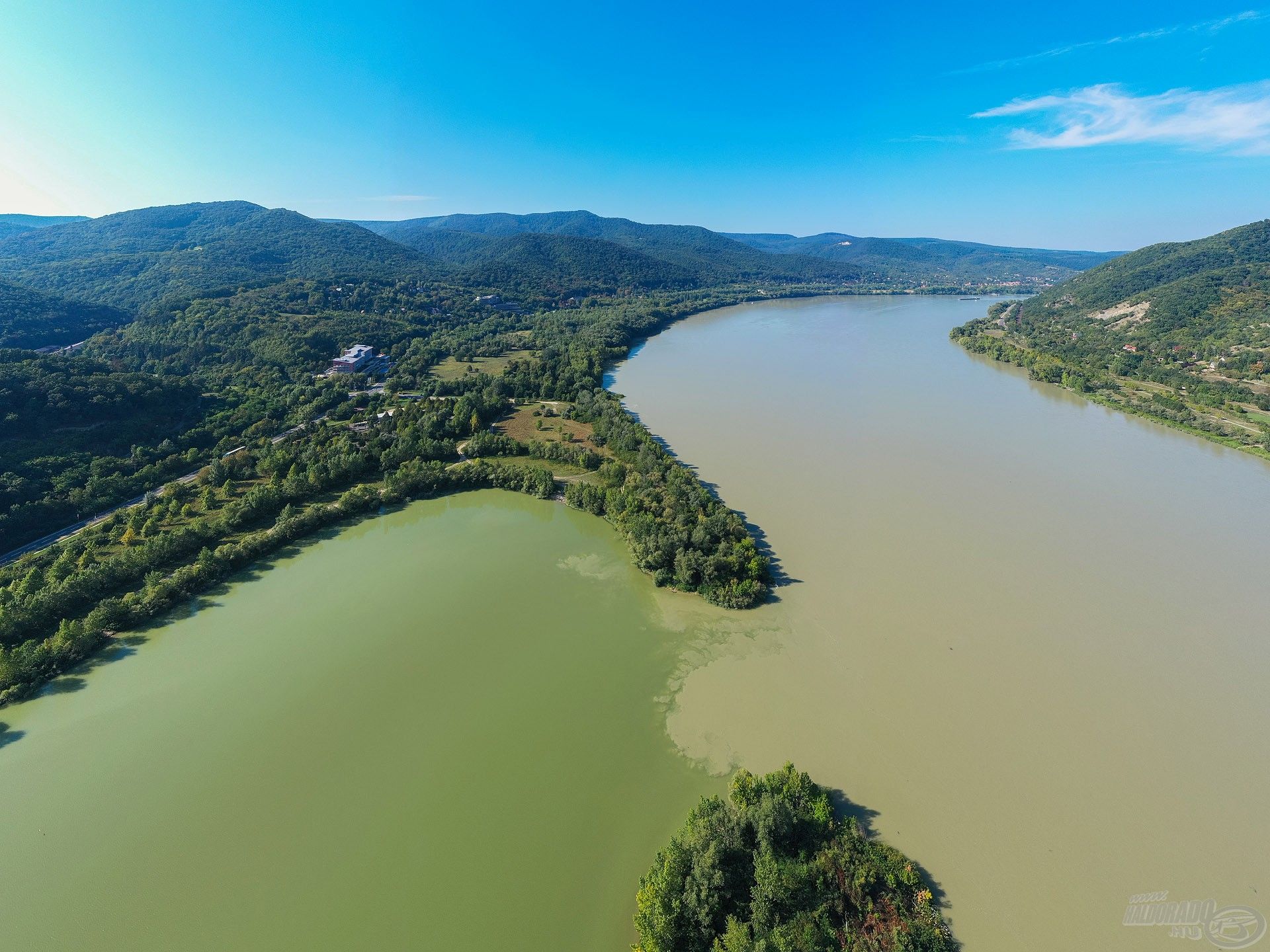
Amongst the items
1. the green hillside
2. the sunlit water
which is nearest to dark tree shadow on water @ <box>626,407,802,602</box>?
the sunlit water

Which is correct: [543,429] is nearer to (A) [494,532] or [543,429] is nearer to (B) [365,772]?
(A) [494,532]

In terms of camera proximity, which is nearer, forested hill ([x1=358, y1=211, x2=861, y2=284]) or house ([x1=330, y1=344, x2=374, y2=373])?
house ([x1=330, y1=344, x2=374, y2=373])

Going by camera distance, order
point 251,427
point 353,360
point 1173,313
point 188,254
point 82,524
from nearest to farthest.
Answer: point 82,524
point 251,427
point 353,360
point 1173,313
point 188,254

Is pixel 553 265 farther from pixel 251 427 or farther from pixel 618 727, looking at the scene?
pixel 618 727

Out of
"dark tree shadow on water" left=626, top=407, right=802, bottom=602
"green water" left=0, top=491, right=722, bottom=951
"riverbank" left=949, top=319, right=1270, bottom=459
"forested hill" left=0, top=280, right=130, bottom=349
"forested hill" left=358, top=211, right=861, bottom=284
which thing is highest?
"forested hill" left=358, top=211, right=861, bottom=284

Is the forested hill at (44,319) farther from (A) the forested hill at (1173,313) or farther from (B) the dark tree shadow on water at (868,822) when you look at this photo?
(A) the forested hill at (1173,313)

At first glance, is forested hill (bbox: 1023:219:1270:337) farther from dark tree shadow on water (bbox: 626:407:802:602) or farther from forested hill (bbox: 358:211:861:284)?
forested hill (bbox: 358:211:861:284)

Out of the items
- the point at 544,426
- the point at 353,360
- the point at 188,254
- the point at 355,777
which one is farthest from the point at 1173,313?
the point at 188,254
